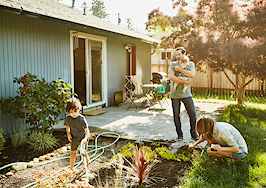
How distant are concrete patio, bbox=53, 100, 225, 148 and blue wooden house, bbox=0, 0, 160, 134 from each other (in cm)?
110

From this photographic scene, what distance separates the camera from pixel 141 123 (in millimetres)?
6383

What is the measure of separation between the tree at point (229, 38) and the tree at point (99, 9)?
44.8 meters

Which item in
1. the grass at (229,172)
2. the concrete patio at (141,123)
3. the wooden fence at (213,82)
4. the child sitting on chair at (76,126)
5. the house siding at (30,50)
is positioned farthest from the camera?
the wooden fence at (213,82)

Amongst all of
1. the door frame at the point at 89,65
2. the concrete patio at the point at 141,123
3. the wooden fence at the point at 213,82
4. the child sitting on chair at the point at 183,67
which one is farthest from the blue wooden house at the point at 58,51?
the wooden fence at the point at 213,82

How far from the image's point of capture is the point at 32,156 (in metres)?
4.05

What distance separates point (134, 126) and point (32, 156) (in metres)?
2.59

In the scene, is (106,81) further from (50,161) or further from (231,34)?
(50,161)

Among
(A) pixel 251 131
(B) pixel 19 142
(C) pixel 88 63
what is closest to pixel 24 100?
(B) pixel 19 142

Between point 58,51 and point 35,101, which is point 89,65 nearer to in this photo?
point 58,51

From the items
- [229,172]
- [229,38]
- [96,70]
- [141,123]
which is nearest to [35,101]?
[141,123]

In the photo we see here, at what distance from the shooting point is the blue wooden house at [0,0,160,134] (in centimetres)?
504

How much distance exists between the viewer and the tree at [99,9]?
5147 centimetres

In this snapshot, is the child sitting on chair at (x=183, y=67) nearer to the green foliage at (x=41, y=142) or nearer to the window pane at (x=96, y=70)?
the green foliage at (x=41, y=142)

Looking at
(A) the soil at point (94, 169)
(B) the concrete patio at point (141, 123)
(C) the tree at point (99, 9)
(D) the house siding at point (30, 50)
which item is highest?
(C) the tree at point (99, 9)
